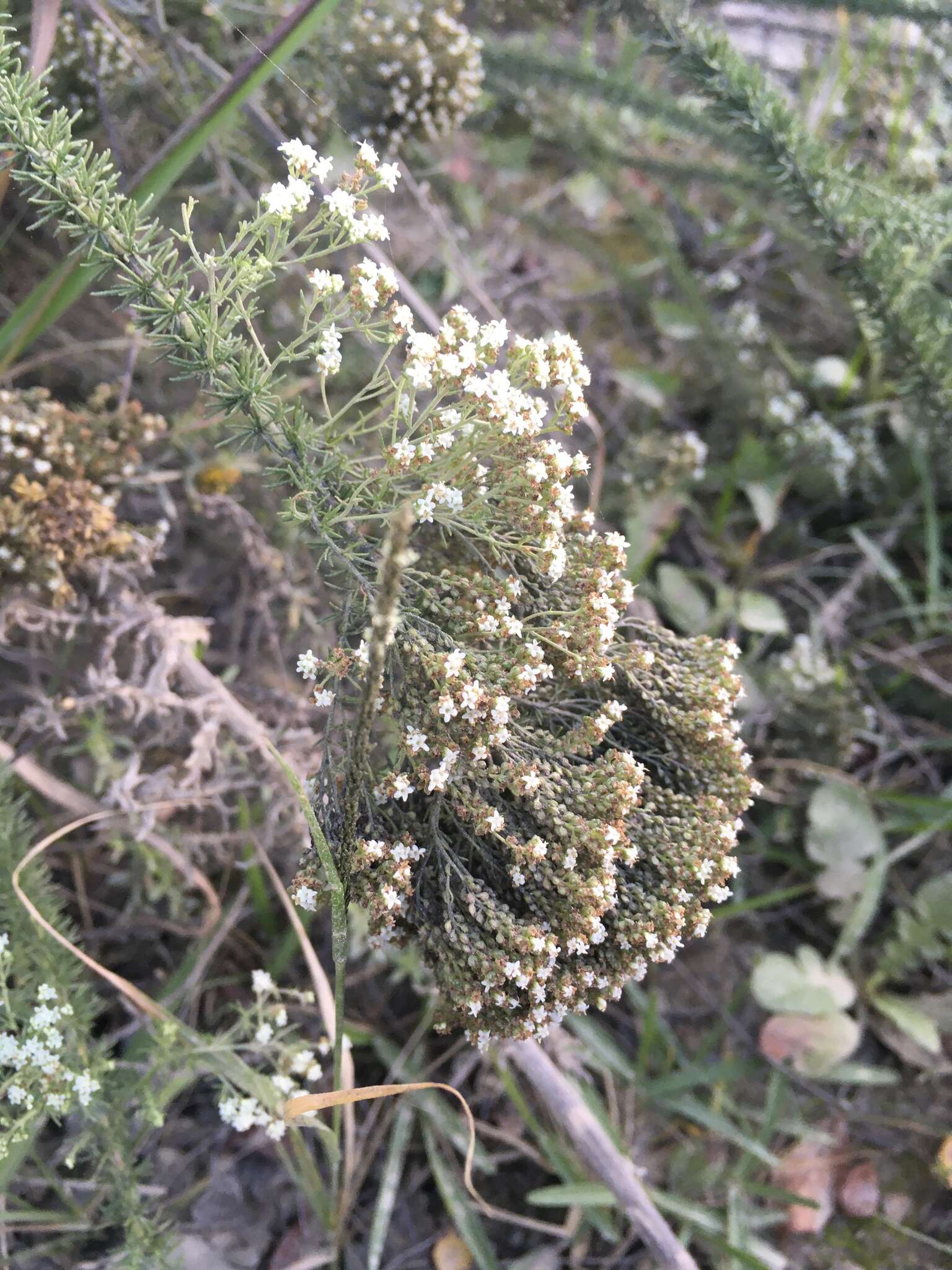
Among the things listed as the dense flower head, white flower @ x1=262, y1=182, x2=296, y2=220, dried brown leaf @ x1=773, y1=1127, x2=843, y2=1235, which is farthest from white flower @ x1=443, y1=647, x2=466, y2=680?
dried brown leaf @ x1=773, y1=1127, x2=843, y2=1235

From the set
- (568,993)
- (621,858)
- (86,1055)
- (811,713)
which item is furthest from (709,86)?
(86,1055)

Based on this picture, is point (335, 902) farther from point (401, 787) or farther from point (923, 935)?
point (923, 935)

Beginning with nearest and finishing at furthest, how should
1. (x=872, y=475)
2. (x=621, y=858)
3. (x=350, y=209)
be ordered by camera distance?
(x=350, y=209) < (x=621, y=858) < (x=872, y=475)

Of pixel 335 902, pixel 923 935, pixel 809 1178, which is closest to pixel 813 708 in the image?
pixel 923 935

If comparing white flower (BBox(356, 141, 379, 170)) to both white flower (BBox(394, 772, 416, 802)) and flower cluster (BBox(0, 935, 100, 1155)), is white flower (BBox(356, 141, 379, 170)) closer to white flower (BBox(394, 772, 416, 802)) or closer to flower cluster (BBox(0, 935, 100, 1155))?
white flower (BBox(394, 772, 416, 802))

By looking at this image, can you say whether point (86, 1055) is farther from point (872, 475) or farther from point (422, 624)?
point (872, 475)
